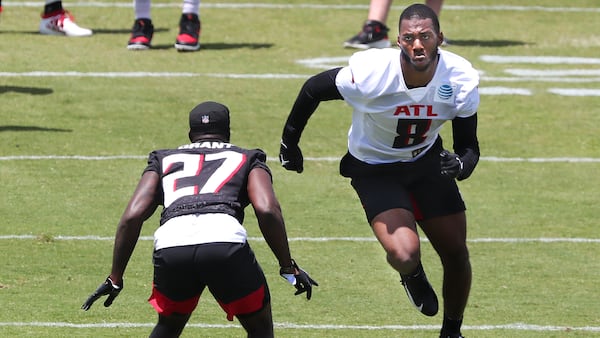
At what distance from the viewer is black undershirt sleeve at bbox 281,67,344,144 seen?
7332 mm

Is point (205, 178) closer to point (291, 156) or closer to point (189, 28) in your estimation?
point (291, 156)

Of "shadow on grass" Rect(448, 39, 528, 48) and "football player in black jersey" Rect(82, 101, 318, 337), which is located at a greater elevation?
"football player in black jersey" Rect(82, 101, 318, 337)

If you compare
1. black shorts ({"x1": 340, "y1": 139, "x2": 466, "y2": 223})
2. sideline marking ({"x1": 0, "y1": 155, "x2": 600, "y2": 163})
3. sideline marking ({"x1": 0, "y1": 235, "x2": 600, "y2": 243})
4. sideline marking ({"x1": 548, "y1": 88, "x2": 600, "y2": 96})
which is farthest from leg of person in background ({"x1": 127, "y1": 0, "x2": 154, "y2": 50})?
black shorts ({"x1": 340, "y1": 139, "x2": 466, "y2": 223})

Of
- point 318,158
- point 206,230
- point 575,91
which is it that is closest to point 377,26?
point 575,91

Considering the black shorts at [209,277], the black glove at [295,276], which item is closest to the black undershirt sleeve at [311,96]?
the black glove at [295,276]

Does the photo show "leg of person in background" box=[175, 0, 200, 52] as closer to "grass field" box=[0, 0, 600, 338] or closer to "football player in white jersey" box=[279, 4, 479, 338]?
"grass field" box=[0, 0, 600, 338]

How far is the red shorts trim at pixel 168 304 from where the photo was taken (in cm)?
651

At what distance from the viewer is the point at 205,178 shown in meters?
6.54

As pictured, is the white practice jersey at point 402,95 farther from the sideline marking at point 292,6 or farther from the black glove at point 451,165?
the sideline marking at point 292,6

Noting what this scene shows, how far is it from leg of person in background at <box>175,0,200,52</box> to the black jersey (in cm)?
824

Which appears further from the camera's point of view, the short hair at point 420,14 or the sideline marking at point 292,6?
the sideline marking at point 292,6

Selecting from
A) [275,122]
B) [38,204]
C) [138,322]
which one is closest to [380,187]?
[138,322]

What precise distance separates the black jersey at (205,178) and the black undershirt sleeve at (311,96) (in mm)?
799

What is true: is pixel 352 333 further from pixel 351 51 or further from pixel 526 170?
pixel 351 51
